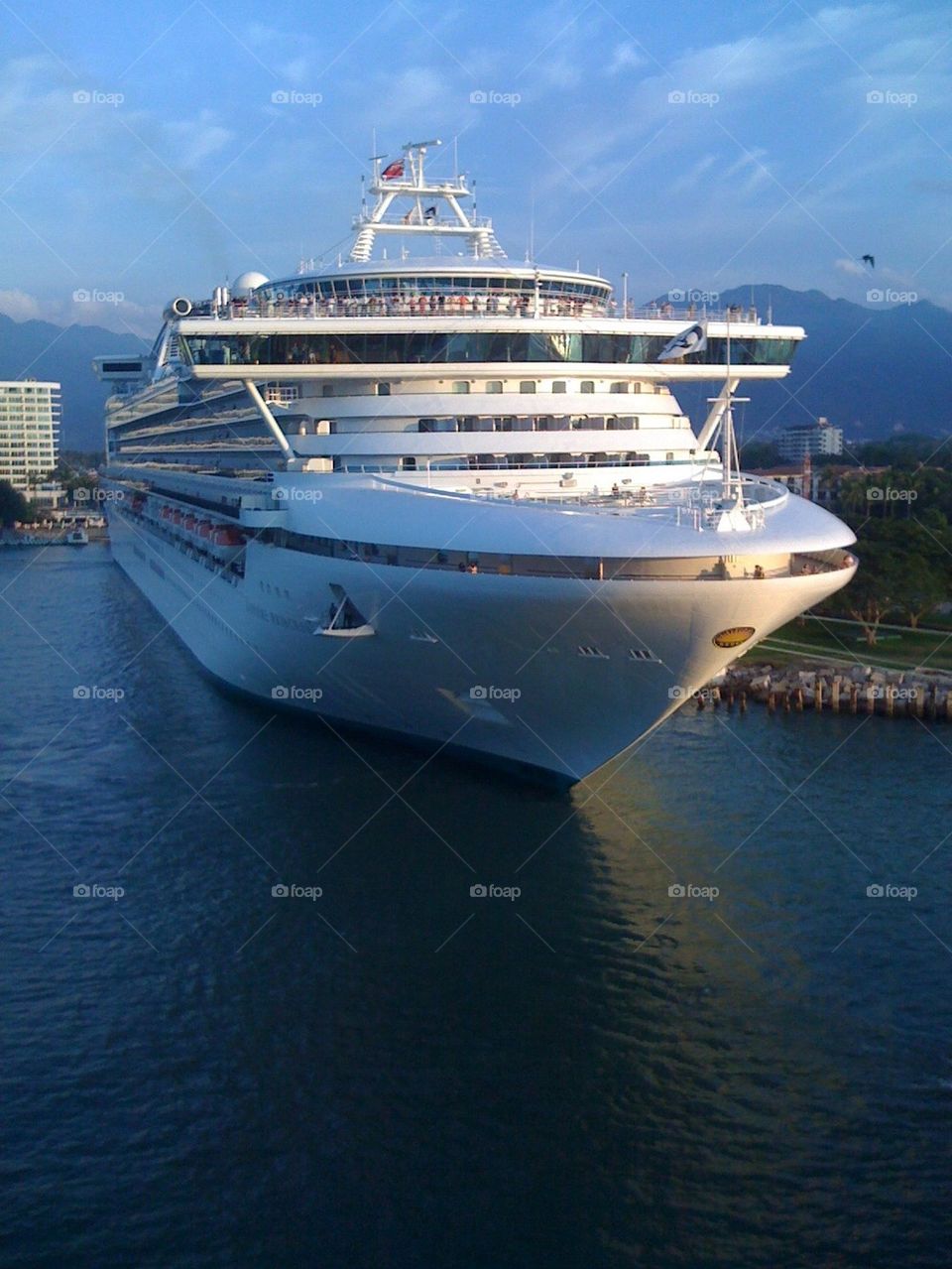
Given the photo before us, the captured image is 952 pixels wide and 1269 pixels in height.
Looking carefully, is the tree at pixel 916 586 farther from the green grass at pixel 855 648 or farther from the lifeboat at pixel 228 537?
the lifeboat at pixel 228 537

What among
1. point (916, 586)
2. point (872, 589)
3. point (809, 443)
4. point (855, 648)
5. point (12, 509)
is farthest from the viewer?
point (809, 443)

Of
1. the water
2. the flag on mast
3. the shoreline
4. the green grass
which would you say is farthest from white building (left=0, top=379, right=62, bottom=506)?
the water

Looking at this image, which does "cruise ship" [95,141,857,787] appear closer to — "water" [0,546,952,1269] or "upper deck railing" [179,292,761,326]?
"upper deck railing" [179,292,761,326]

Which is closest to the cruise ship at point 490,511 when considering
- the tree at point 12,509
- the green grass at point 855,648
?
the green grass at point 855,648

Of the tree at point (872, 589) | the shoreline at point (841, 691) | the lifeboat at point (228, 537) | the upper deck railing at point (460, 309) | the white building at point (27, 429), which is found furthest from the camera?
the white building at point (27, 429)

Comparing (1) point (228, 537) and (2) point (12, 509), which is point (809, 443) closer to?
(2) point (12, 509)

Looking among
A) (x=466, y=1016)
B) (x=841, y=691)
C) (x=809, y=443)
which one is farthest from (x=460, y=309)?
(x=809, y=443)
